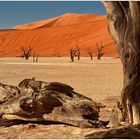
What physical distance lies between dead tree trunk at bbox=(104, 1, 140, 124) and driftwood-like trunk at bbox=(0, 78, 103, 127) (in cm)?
99

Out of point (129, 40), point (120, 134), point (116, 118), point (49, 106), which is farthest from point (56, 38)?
point (120, 134)

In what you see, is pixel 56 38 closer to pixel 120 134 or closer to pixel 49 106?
pixel 49 106

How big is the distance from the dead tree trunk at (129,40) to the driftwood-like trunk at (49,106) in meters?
0.99

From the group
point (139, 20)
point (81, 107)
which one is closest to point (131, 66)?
point (139, 20)

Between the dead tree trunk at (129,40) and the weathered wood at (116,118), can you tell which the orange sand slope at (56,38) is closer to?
the weathered wood at (116,118)

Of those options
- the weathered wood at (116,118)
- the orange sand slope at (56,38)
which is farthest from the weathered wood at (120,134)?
the orange sand slope at (56,38)

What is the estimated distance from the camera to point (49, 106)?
9.03 meters

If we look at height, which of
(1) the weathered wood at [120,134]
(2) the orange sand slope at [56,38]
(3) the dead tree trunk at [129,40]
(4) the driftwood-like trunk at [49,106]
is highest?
(2) the orange sand slope at [56,38]

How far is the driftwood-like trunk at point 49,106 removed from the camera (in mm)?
8773

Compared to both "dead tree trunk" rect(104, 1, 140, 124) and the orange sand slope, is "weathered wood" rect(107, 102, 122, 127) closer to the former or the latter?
"dead tree trunk" rect(104, 1, 140, 124)

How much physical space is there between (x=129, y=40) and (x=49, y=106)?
2.38 meters

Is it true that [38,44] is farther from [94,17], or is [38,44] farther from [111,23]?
[111,23]

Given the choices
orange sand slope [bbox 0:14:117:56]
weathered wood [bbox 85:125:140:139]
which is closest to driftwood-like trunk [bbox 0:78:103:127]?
weathered wood [bbox 85:125:140:139]

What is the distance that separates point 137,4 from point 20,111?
3.24 meters
